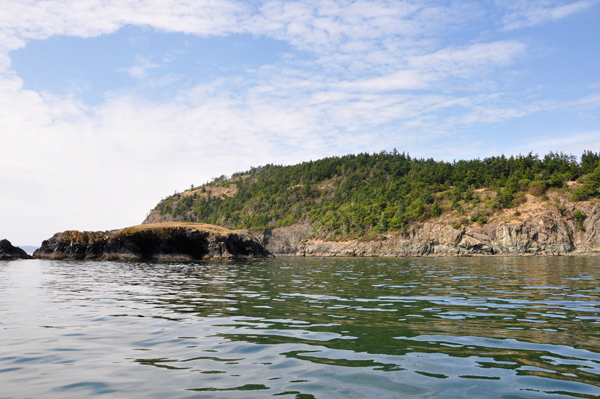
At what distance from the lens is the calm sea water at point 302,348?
5.15 m

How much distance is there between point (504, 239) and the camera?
291 feet

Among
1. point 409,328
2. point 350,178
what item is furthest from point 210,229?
point 350,178

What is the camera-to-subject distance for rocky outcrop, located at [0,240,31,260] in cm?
4669

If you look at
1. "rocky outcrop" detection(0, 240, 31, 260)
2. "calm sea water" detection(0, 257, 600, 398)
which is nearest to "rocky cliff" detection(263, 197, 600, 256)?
"rocky outcrop" detection(0, 240, 31, 260)

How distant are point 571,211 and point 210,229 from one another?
289 feet

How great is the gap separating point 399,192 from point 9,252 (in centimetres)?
11810

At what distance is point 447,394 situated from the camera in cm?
482

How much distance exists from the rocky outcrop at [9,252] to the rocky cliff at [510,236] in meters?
82.5

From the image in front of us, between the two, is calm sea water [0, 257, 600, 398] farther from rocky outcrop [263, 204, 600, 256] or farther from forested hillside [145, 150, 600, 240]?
forested hillside [145, 150, 600, 240]

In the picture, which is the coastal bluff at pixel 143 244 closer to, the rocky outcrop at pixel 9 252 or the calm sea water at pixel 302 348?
the rocky outcrop at pixel 9 252

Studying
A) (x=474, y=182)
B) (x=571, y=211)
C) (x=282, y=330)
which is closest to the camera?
(x=282, y=330)

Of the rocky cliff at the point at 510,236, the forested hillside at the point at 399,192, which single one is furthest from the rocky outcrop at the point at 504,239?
the forested hillside at the point at 399,192

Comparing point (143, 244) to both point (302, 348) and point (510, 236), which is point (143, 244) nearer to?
point (302, 348)

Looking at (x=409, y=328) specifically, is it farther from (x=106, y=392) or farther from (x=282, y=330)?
(x=106, y=392)
